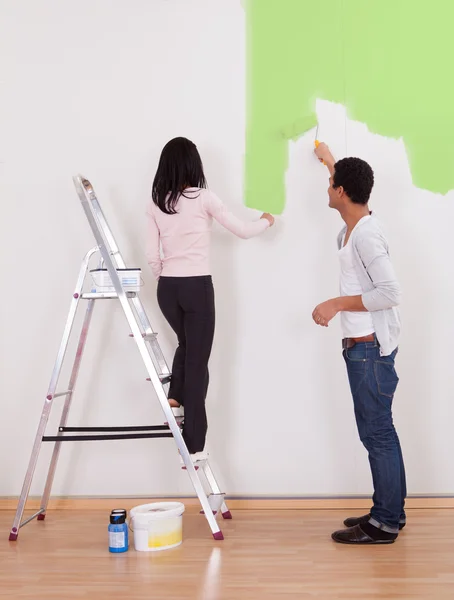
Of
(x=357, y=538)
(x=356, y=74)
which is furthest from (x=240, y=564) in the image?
(x=356, y=74)

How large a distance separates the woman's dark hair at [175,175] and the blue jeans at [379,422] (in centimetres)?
97

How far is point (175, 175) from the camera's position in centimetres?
288

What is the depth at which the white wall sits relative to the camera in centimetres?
319

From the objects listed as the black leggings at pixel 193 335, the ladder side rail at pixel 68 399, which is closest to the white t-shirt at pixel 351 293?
the black leggings at pixel 193 335

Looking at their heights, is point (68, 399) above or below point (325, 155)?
below

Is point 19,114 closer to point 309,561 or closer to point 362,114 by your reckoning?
point 362,114

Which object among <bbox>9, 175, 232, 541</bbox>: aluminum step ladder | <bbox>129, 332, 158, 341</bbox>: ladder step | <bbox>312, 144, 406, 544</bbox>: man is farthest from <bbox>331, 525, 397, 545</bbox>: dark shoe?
<bbox>129, 332, 158, 341</bbox>: ladder step

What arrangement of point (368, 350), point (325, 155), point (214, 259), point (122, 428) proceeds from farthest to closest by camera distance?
point (214, 259)
point (325, 155)
point (122, 428)
point (368, 350)

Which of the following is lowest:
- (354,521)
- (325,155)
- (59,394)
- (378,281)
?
(354,521)

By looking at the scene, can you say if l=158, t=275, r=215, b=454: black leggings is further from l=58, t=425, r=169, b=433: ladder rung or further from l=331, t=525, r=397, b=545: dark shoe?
l=331, t=525, r=397, b=545: dark shoe

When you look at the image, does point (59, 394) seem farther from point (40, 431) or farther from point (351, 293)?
point (351, 293)

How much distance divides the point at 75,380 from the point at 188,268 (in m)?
0.80

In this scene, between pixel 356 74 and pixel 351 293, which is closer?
pixel 351 293

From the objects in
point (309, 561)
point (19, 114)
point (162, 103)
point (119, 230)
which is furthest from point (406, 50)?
point (309, 561)
